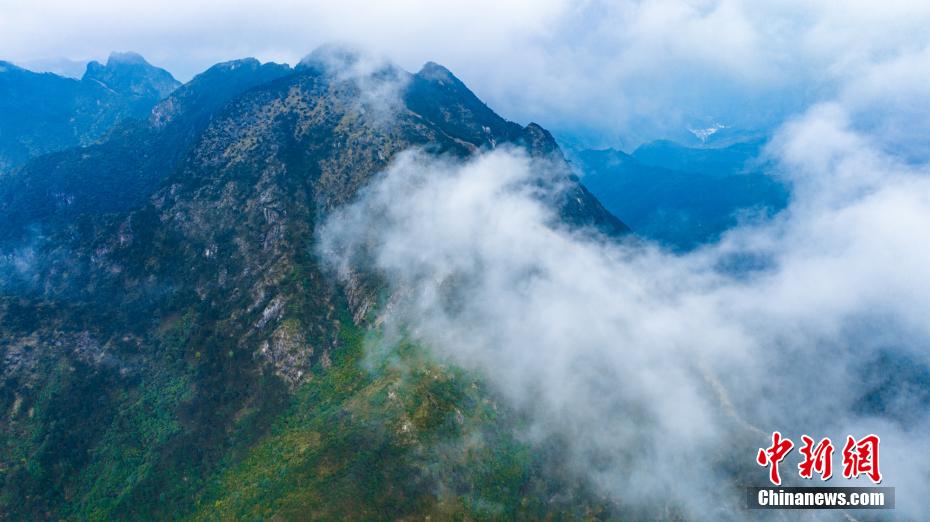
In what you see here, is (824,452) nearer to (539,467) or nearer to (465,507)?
(539,467)

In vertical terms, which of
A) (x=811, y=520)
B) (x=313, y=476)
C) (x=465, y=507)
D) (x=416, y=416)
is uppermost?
(x=416, y=416)

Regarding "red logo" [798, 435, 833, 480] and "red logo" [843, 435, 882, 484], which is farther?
"red logo" [798, 435, 833, 480]

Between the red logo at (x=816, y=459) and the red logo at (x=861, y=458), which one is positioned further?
the red logo at (x=816, y=459)

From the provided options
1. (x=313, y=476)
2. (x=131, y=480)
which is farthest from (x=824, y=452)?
(x=131, y=480)

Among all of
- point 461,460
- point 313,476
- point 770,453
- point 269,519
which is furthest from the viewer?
point 461,460

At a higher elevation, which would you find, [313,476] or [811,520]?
[313,476]

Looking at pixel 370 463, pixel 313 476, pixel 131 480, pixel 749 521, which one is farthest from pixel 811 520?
pixel 131 480

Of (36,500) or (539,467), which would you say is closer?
(36,500)

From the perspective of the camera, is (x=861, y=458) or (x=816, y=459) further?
(x=816, y=459)

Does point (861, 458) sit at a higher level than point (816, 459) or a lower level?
lower

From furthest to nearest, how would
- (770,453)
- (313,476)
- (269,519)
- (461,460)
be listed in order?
(461,460) < (313,476) < (269,519) < (770,453)
